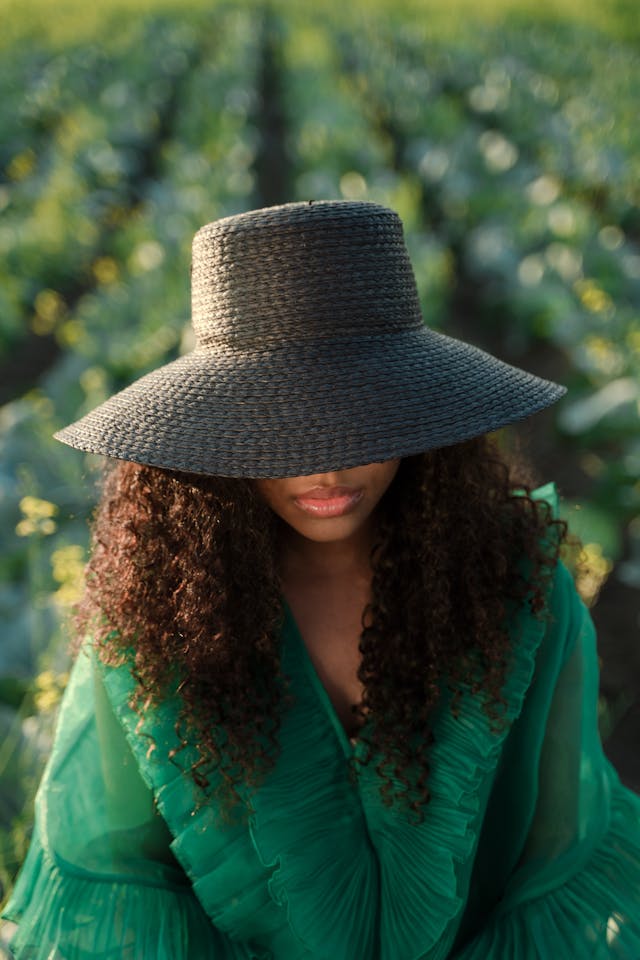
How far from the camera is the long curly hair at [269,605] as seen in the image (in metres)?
1.19

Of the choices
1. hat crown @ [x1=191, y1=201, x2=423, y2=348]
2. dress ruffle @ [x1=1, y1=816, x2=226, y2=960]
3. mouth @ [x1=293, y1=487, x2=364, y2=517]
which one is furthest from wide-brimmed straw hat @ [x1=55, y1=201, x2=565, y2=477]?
dress ruffle @ [x1=1, y1=816, x2=226, y2=960]

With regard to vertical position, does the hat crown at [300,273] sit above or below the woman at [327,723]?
above

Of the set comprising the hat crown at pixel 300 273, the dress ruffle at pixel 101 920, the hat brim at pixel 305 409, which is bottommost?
the dress ruffle at pixel 101 920

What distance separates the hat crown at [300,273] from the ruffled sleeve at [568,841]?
558mm

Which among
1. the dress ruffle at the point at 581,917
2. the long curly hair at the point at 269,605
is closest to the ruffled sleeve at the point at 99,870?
the long curly hair at the point at 269,605

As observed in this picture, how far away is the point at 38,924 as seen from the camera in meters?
1.22

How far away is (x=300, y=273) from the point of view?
39.8 inches

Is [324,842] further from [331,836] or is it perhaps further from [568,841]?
[568,841]

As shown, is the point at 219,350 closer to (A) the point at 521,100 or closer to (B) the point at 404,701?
(B) the point at 404,701

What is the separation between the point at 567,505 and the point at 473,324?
218 cm

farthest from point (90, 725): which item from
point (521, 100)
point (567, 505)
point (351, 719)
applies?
point (521, 100)

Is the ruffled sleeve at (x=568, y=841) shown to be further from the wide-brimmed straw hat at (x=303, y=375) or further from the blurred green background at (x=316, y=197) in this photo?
the wide-brimmed straw hat at (x=303, y=375)

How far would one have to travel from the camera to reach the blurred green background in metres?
2.74

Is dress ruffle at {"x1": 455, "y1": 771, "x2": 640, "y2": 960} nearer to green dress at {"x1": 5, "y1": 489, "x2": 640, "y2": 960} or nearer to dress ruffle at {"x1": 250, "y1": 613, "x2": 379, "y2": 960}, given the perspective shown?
green dress at {"x1": 5, "y1": 489, "x2": 640, "y2": 960}
